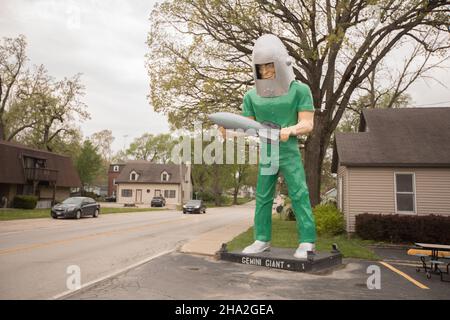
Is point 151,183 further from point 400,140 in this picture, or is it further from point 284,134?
point 284,134

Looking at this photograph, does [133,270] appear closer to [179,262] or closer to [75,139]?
[179,262]

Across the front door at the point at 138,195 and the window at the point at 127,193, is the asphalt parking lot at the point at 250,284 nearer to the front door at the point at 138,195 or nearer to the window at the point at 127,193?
the front door at the point at 138,195

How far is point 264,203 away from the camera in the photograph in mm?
6562

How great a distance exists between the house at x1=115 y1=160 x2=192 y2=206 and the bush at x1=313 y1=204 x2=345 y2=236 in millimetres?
40023

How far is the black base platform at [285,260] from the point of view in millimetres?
5531

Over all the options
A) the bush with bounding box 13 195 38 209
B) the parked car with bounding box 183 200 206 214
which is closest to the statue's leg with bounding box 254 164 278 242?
the bush with bounding box 13 195 38 209

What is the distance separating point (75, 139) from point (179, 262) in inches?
1475

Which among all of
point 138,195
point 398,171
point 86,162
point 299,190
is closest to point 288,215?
point 398,171

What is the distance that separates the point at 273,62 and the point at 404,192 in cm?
1105

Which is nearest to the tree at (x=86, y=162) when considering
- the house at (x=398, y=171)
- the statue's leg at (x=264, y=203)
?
the house at (x=398, y=171)

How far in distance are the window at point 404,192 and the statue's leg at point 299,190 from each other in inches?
389
